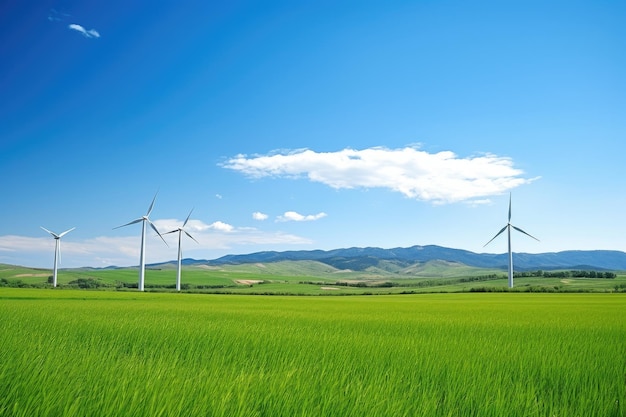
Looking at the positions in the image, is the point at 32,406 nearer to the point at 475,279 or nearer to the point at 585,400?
the point at 585,400

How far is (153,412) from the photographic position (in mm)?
3666

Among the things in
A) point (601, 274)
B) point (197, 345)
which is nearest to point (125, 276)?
point (601, 274)

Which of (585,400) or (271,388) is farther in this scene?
(585,400)

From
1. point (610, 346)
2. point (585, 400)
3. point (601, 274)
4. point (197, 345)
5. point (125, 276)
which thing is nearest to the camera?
point (585, 400)

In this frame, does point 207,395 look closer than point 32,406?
No

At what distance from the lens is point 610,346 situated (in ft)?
35.3

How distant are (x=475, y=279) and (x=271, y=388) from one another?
467 feet

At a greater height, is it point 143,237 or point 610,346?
point 143,237

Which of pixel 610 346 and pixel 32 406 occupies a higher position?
pixel 32 406

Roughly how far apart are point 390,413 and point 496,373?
3.84m

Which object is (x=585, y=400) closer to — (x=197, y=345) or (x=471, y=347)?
(x=471, y=347)

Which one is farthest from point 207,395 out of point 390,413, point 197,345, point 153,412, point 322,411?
point 197,345

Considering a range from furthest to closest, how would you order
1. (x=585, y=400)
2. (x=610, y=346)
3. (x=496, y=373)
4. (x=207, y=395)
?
(x=610, y=346) → (x=496, y=373) → (x=585, y=400) → (x=207, y=395)

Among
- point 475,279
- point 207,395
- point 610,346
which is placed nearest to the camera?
point 207,395
